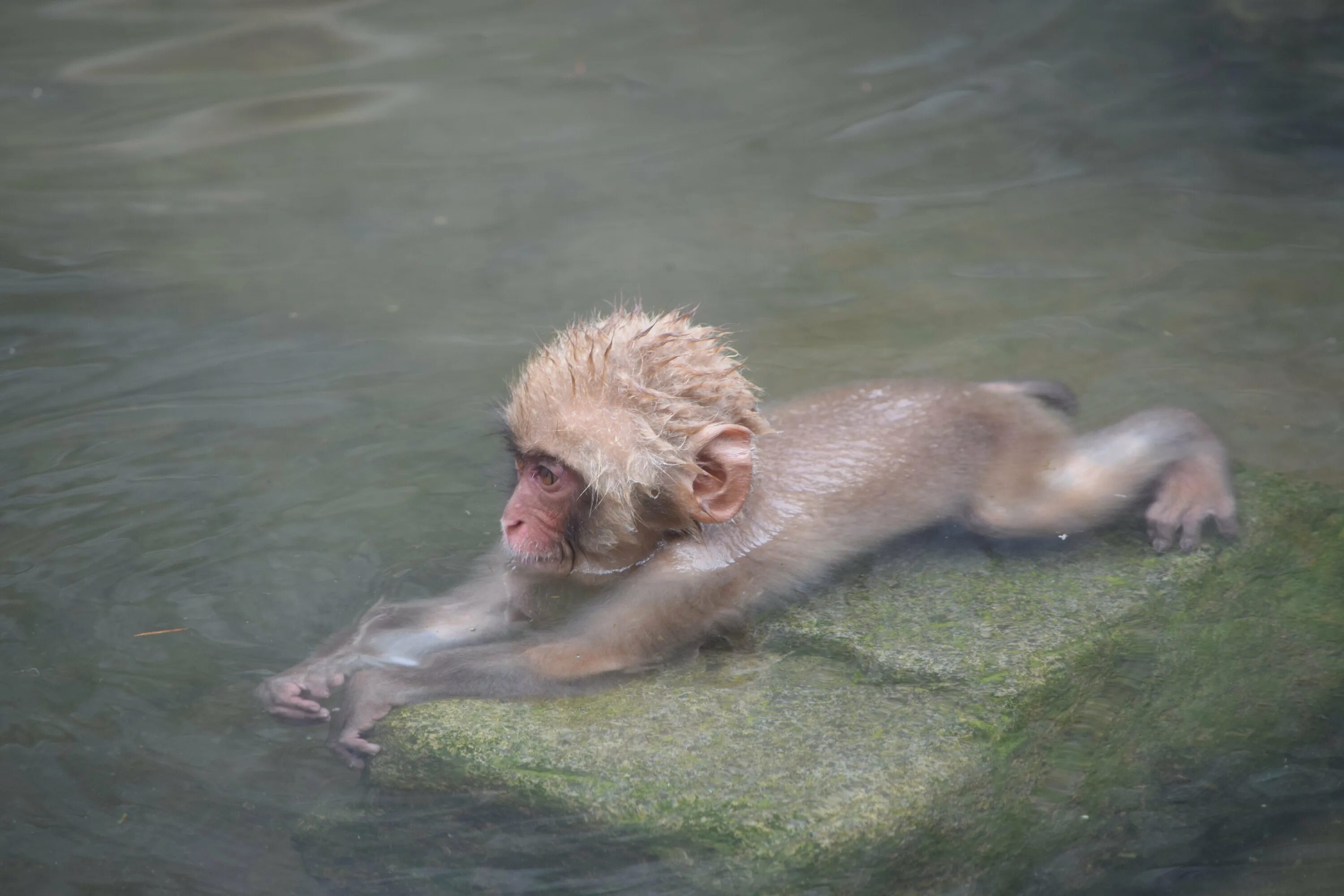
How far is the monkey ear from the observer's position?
441cm

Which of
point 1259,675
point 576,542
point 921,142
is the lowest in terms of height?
point 1259,675

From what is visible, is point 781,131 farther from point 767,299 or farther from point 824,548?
point 824,548

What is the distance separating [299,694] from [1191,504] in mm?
3306

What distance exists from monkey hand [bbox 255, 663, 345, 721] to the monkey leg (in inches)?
96.2

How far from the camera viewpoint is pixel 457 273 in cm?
794

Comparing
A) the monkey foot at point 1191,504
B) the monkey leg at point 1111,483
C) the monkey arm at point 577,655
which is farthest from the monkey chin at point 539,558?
the monkey foot at point 1191,504

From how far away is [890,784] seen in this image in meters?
3.46

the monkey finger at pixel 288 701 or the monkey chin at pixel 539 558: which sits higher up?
the monkey chin at pixel 539 558

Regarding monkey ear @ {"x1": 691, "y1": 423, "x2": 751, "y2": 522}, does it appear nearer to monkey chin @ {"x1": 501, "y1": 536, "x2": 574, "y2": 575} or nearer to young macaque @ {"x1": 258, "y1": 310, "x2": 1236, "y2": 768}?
young macaque @ {"x1": 258, "y1": 310, "x2": 1236, "y2": 768}

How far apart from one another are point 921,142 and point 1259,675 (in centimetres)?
600

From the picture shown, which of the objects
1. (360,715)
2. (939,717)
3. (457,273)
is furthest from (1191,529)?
(457,273)

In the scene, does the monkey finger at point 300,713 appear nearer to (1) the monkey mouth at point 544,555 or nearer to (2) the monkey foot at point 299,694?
(2) the monkey foot at point 299,694

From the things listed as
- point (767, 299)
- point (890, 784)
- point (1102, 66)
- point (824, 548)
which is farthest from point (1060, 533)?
point (1102, 66)

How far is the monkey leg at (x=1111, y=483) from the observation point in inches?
188
